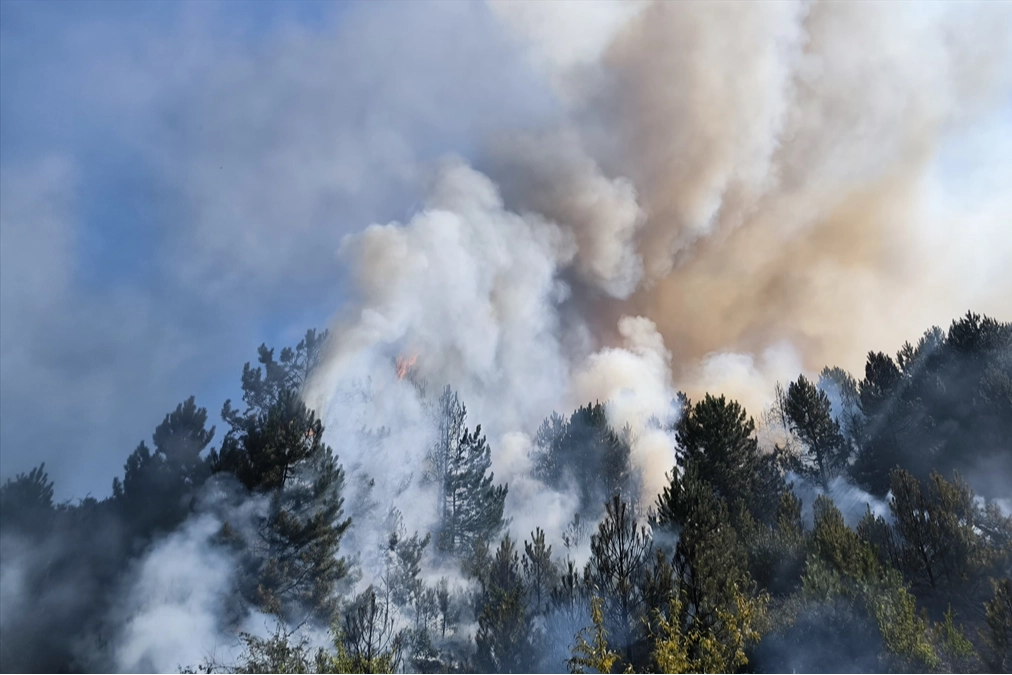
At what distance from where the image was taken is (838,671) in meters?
18.1

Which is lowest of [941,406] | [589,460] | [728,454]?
[728,454]

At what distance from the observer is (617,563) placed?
60.0 ft

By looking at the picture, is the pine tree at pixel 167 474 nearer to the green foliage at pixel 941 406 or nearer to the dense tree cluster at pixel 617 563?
the dense tree cluster at pixel 617 563

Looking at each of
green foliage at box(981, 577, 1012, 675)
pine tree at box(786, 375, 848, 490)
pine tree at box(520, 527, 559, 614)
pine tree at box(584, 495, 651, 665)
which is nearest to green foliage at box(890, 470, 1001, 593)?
green foliage at box(981, 577, 1012, 675)

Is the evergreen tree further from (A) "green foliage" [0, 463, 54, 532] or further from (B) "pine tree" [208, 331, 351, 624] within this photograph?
(A) "green foliage" [0, 463, 54, 532]

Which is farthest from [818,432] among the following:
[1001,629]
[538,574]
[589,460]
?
[1001,629]

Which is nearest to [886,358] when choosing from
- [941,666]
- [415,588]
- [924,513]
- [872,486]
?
[872,486]

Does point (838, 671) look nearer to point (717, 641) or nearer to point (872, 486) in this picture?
point (717, 641)

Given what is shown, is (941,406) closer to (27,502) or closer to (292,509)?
(292,509)

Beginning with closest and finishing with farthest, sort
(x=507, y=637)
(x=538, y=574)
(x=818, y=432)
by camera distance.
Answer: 1. (x=507, y=637)
2. (x=538, y=574)
3. (x=818, y=432)

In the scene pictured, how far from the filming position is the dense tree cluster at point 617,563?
57.9 feet

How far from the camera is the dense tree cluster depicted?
57.9ft

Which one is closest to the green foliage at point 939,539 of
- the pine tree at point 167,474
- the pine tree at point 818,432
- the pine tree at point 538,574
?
the pine tree at point 538,574

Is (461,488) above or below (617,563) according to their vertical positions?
above
